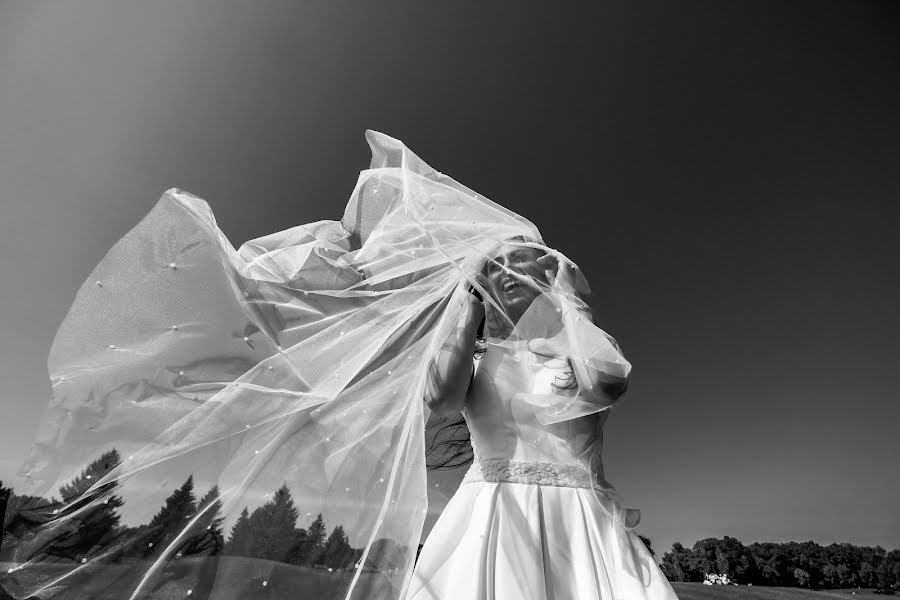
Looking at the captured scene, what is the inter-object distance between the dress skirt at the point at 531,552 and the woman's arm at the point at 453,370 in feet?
1.18

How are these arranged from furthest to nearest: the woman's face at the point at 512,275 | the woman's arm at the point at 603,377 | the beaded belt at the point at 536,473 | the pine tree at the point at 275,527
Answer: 1. the woman's face at the point at 512,275
2. the beaded belt at the point at 536,473
3. the woman's arm at the point at 603,377
4. the pine tree at the point at 275,527

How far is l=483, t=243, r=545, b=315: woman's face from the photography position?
228 centimetres

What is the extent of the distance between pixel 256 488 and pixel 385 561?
554mm

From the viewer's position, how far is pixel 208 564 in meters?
1.73

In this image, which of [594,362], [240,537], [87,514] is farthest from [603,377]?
[87,514]

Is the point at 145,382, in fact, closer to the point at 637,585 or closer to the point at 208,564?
the point at 208,564

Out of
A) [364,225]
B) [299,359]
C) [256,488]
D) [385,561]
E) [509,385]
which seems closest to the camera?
[385,561]

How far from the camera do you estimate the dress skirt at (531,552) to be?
1738 millimetres

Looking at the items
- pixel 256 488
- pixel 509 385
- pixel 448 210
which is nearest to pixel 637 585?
pixel 509 385

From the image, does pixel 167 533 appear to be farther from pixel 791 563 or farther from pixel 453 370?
pixel 791 563

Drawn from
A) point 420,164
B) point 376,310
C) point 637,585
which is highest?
point 420,164

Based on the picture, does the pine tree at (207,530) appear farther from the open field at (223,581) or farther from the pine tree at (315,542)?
the pine tree at (315,542)

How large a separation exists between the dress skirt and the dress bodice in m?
0.13

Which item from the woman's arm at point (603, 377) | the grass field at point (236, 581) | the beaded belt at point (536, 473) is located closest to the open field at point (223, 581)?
the grass field at point (236, 581)
